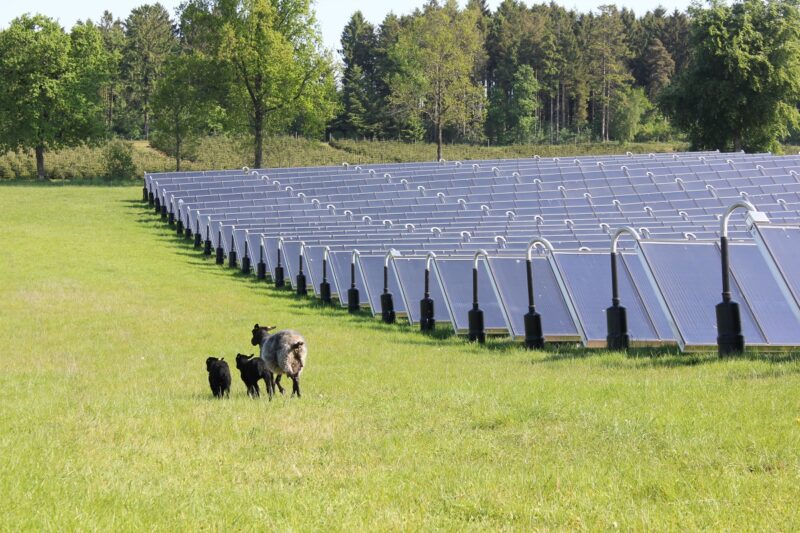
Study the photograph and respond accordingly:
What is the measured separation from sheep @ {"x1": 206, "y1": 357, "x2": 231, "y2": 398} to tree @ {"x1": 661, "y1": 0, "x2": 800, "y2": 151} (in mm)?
67591

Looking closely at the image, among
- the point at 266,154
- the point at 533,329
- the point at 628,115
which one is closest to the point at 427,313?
the point at 533,329

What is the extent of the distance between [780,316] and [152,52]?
5027 inches

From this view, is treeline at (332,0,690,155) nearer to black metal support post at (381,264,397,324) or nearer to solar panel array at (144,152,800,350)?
solar panel array at (144,152,800,350)

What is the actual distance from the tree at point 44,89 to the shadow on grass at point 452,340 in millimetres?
41377

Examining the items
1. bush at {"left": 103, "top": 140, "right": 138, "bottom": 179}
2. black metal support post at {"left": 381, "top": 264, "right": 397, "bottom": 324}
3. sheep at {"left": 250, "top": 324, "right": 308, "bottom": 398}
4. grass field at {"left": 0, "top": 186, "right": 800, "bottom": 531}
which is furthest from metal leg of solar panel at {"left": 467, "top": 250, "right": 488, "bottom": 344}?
bush at {"left": 103, "top": 140, "right": 138, "bottom": 179}

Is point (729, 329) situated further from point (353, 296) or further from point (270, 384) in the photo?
point (353, 296)

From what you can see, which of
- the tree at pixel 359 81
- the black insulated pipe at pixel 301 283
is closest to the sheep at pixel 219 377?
the black insulated pipe at pixel 301 283

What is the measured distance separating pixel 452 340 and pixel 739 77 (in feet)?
200

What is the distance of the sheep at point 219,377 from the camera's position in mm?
12109

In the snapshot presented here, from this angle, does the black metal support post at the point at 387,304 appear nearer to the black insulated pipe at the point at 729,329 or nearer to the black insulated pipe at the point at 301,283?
the black insulated pipe at the point at 301,283

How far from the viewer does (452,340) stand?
19.5 meters

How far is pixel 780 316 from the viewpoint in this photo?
43.9ft

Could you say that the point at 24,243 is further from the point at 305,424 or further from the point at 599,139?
the point at 599,139

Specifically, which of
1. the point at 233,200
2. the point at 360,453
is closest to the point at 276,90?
the point at 233,200
